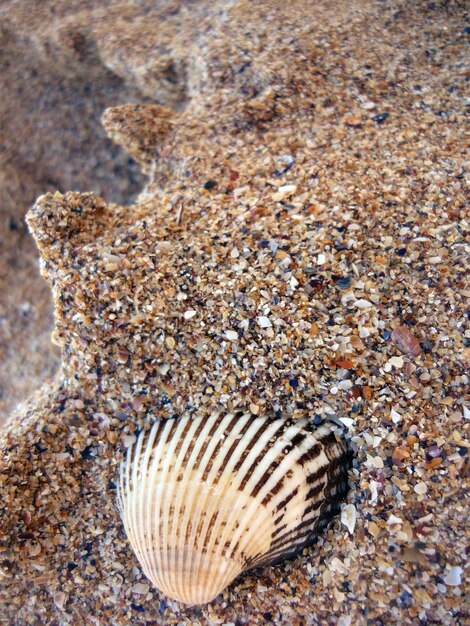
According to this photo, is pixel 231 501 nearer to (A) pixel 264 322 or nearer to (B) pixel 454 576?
(A) pixel 264 322

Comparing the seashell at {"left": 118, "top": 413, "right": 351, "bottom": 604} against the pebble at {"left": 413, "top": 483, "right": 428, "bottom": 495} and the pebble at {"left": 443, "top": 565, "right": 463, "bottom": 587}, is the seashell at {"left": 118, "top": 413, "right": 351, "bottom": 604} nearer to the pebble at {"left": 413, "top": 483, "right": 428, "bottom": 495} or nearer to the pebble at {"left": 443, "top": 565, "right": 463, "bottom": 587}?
the pebble at {"left": 413, "top": 483, "right": 428, "bottom": 495}

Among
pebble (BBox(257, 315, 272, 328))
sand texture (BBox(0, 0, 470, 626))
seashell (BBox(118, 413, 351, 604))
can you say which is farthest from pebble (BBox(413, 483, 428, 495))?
pebble (BBox(257, 315, 272, 328))

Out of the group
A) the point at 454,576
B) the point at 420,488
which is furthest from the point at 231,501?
the point at 454,576

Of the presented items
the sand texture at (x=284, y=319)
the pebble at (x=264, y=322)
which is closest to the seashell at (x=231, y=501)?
the sand texture at (x=284, y=319)

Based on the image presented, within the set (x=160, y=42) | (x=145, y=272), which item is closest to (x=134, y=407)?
(x=145, y=272)

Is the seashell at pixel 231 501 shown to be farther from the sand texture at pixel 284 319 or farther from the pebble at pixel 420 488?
the pebble at pixel 420 488
